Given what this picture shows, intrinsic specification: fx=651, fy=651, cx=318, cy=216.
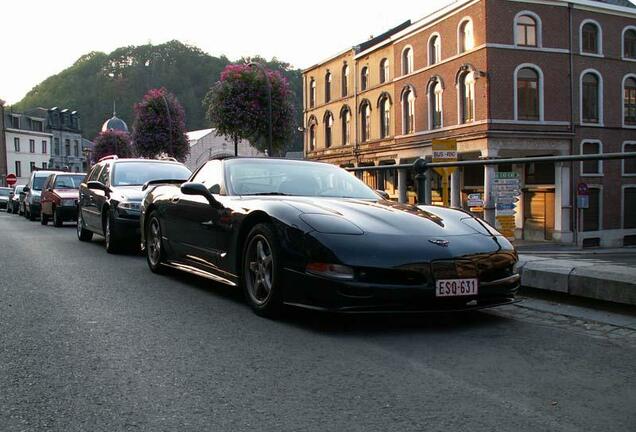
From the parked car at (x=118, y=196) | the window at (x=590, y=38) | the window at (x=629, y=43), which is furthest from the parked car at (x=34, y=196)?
the window at (x=629, y=43)

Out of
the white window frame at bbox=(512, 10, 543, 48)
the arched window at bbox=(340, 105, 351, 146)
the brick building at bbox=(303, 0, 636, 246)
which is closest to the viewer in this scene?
the brick building at bbox=(303, 0, 636, 246)

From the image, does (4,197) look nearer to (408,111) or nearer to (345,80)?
(345,80)

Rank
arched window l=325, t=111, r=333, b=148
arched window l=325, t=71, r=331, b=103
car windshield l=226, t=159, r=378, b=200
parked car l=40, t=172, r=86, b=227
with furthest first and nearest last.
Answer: arched window l=325, t=111, r=333, b=148 < arched window l=325, t=71, r=331, b=103 < parked car l=40, t=172, r=86, b=227 < car windshield l=226, t=159, r=378, b=200

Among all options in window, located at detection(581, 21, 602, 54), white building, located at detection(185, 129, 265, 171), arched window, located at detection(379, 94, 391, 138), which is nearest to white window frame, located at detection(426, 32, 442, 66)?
arched window, located at detection(379, 94, 391, 138)

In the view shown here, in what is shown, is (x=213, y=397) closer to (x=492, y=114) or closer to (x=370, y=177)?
(x=370, y=177)

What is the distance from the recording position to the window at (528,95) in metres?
34.0

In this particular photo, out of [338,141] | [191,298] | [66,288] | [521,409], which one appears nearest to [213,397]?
[521,409]

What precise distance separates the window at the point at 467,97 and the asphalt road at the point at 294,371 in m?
30.4

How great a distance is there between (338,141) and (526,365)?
46027 millimetres

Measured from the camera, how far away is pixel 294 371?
3875mm

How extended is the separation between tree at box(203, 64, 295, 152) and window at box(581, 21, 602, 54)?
52.9 feet

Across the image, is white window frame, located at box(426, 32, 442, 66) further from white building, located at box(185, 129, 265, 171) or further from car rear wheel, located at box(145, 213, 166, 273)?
white building, located at box(185, 129, 265, 171)

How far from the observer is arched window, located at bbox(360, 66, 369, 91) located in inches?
1768

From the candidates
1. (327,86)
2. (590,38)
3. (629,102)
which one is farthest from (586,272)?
(327,86)
